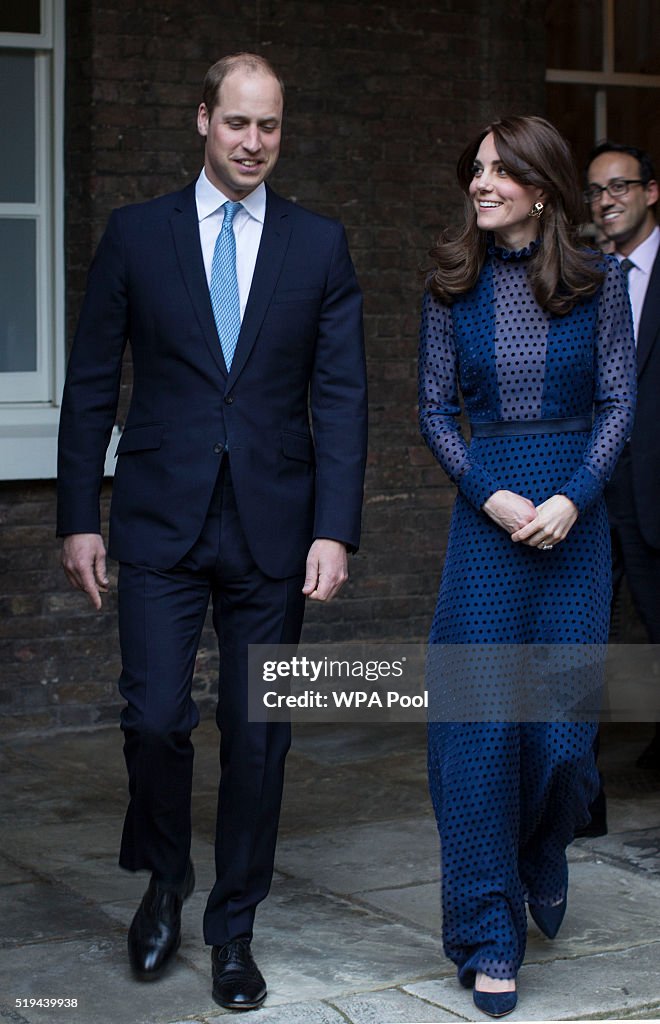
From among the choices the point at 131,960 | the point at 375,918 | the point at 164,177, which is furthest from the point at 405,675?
the point at 131,960

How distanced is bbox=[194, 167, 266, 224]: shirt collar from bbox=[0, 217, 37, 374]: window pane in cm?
293

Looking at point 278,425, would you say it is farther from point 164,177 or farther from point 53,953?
point 164,177

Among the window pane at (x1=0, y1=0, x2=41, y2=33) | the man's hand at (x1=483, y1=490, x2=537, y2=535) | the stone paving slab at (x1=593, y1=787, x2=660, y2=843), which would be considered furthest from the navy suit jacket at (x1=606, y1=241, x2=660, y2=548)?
the window pane at (x1=0, y1=0, x2=41, y2=33)

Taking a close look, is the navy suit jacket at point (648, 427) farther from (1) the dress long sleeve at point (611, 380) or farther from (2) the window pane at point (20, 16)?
(2) the window pane at point (20, 16)

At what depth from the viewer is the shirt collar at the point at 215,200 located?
160 inches

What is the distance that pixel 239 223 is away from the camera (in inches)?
161

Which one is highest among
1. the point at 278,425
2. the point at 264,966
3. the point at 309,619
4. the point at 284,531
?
the point at 278,425

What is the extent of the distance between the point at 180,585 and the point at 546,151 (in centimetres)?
130

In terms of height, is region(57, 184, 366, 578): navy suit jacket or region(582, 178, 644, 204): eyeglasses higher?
region(582, 178, 644, 204): eyeglasses

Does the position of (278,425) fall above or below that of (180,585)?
above

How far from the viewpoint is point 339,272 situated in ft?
13.5

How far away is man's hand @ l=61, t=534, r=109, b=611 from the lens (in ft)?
13.4

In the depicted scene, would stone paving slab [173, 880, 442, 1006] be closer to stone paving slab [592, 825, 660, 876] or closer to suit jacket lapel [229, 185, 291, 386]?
stone paving slab [592, 825, 660, 876]

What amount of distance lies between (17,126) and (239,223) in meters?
3.03
